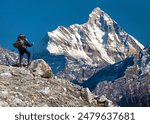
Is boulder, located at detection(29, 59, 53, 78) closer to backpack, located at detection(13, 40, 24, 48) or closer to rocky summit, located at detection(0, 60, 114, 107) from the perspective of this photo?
rocky summit, located at detection(0, 60, 114, 107)

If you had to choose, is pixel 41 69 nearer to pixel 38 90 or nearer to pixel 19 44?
pixel 19 44

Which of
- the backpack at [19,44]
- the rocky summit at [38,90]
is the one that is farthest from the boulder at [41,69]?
the backpack at [19,44]

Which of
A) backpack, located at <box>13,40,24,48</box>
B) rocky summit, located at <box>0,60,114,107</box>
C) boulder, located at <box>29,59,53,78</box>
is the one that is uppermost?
backpack, located at <box>13,40,24,48</box>

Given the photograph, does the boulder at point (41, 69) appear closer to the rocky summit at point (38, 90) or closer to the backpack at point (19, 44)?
the rocky summit at point (38, 90)

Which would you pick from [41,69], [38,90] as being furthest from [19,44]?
[38,90]

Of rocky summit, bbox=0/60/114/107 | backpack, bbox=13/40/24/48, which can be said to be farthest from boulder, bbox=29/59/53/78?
backpack, bbox=13/40/24/48

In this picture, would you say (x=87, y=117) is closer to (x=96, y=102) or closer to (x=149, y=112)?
(x=149, y=112)

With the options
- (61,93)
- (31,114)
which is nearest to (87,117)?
(31,114)

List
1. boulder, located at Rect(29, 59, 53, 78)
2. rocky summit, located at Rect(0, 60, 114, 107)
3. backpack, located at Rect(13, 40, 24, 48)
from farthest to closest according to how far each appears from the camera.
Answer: backpack, located at Rect(13, 40, 24, 48) → boulder, located at Rect(29, 59, 53, 78) → rocky summit, located at Rect(0, 60, 114, 107)
